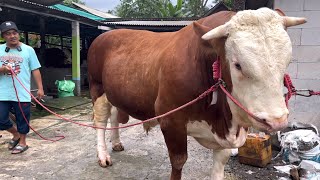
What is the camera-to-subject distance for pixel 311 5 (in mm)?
4578

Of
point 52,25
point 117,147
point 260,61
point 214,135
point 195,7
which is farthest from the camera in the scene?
point 195,7

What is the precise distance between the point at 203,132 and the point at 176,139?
0.81 feet

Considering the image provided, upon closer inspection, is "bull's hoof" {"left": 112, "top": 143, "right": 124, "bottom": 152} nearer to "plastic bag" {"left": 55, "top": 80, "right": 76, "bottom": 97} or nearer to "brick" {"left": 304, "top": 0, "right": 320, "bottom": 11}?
"brick" {"left": 304, "top": 0, "right": 320, "bottom": 11}

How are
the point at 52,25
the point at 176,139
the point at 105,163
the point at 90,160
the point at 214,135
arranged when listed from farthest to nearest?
the point at 52,25
the point at 90,160
the point at 105,163
the point at 176,139
the point at 214,135

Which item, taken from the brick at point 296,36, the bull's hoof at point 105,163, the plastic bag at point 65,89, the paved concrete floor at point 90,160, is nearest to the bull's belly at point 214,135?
the paved concrete floor at point 90,160

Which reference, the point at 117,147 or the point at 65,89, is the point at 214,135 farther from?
the point at 65,89

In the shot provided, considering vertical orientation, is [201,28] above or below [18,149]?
above

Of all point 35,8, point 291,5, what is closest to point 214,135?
point 291,5

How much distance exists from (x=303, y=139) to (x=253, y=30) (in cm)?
270

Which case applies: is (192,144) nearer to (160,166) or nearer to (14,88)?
(160,166)

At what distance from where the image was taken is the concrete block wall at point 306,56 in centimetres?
457

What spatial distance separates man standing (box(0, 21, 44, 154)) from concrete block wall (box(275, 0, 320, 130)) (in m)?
3.65

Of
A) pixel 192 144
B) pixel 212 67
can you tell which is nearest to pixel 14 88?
pixel 192 144

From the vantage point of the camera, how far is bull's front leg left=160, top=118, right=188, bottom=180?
2756 millimetres
